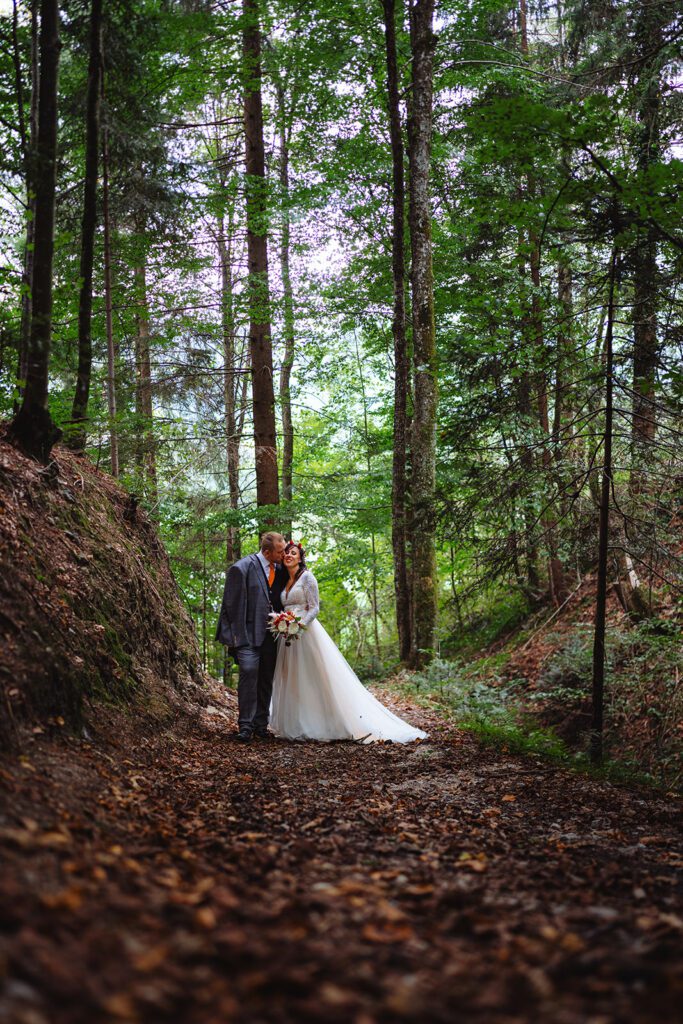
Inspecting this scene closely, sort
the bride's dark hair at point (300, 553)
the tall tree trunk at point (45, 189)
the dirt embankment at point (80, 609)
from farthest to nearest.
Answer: the bride's dark hair at point (300, 553), the tall tree trunk at point (45, 189), the dirt embankment at point (80, 609)

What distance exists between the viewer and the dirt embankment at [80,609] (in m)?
4.63

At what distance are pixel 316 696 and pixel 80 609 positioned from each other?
358cm

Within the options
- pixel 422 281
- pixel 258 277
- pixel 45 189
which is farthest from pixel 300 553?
pixel 258 277

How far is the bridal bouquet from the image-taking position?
336 inches

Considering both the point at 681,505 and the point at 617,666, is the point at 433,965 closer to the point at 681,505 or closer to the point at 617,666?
the point at 681,505

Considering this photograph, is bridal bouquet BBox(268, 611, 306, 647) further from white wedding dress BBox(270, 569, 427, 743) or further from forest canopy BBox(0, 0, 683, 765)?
forest canopy BBox(0, 0, 683, 765)

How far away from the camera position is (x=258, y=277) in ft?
45.0

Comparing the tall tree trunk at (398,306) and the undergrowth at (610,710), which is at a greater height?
the tall tree trunk at (398,306)

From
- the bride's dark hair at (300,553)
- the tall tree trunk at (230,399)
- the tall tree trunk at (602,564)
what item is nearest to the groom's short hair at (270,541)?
the bride's dark hair at (300,553)

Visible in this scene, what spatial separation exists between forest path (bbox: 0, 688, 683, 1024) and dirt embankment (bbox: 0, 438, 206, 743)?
1.38 ft

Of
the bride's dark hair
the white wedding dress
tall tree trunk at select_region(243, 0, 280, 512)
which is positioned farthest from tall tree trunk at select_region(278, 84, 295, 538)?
the white wedding dress

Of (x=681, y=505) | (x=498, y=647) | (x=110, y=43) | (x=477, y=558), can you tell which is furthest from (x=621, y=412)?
(x=498, y=647)

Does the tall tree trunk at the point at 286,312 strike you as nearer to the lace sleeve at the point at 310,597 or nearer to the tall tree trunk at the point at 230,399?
the tall tree trunk at the point at 230,399

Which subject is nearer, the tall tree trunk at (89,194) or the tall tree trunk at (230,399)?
the tall tree trunk at (89,194)
